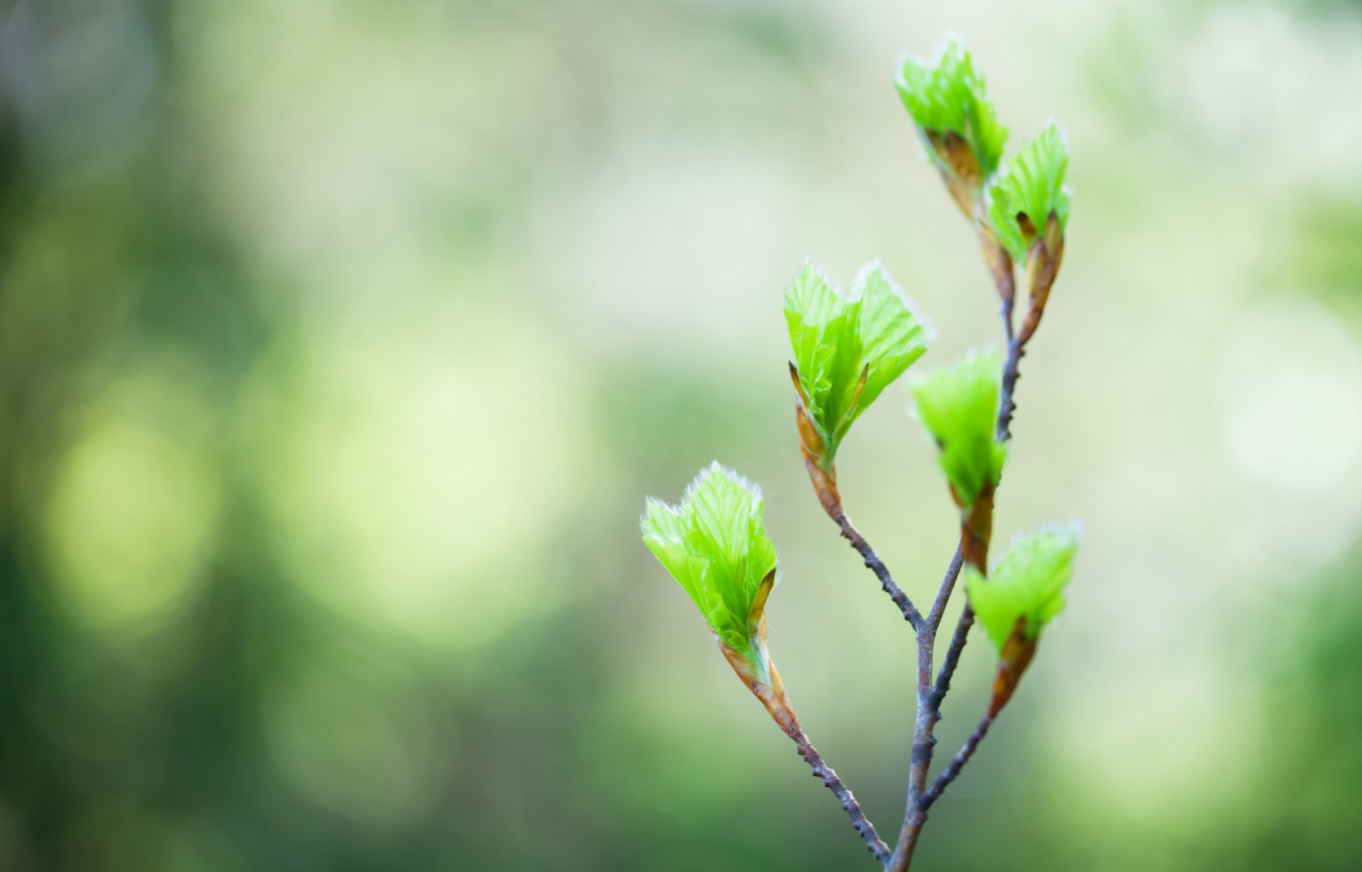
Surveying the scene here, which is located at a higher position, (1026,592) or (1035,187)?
(1035,187)

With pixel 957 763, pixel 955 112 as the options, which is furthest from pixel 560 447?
pixel 957 763

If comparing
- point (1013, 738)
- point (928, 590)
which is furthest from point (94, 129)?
point (1013, 738)

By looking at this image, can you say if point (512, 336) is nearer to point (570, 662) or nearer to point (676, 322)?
point (676, 322)

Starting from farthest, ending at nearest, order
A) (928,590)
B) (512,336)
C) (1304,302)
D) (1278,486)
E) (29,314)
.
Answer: (512,336) → (928,590) → (29,314) → (1278,486) → (1304,302)

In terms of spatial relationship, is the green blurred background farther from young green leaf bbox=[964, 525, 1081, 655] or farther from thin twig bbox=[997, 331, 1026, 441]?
young green leaf bbox=[964, 525, 1081, 655]

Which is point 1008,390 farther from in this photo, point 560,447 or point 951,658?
point 560,447

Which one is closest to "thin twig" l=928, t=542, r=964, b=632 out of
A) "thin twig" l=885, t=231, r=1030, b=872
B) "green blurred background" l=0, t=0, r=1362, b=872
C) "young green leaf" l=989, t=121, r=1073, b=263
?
"thin twig" l=885, t=231, r=1030, b=872
